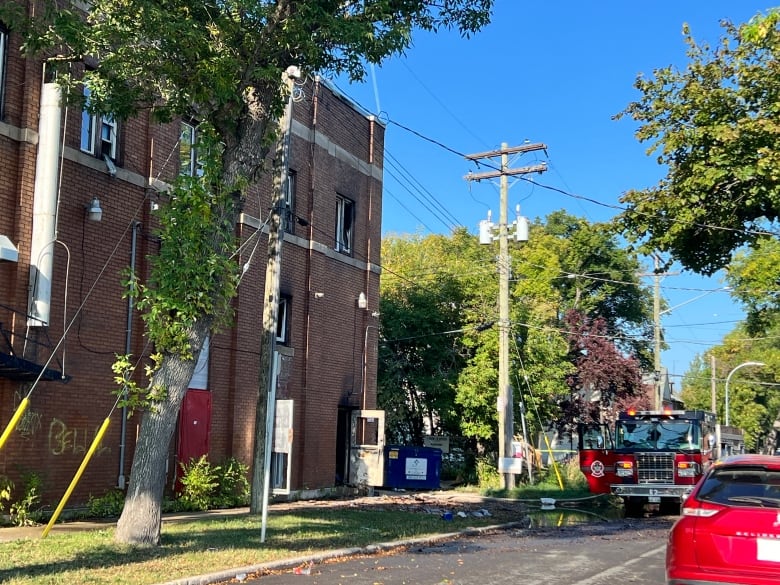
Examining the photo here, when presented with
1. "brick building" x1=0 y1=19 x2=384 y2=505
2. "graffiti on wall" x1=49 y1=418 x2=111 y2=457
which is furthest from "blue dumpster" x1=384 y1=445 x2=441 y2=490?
"graffiti on wall" x1=49 y1=418 x2=111 y2=457

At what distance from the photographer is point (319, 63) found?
11.8 metres

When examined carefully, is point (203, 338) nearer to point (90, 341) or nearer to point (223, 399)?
point (90, 341)

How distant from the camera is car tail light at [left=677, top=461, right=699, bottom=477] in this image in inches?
825

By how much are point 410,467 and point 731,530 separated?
17.8 metres

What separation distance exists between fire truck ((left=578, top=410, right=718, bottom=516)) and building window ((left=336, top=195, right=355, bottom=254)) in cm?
814

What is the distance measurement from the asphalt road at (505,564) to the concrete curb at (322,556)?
0.11 meters

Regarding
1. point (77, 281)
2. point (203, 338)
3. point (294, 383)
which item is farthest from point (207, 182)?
point (294, 383)

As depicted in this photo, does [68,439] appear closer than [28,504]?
No

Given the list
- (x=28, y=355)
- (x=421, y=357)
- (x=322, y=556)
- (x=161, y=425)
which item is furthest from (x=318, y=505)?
(x=421, y=357)

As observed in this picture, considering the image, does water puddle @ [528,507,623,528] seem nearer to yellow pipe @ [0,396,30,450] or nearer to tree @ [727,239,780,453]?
tree @ [727,239,780,453]

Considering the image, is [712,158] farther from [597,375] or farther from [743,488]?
[597,375]

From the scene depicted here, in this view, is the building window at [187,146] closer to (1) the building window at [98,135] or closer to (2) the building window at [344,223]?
(1) the building window at [98,135]

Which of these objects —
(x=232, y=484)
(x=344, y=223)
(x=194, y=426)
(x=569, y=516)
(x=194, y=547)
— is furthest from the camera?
(x=344, y=223)

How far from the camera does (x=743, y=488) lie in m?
7.29
